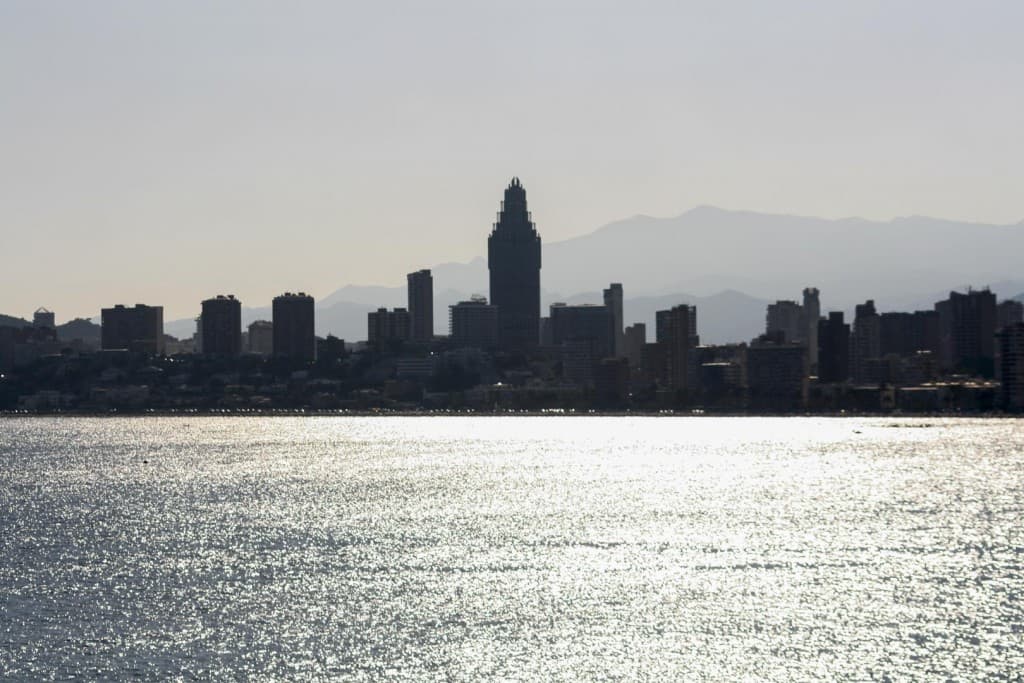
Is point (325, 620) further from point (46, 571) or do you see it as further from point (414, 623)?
point (46, 571)

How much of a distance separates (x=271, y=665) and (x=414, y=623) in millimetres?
11868

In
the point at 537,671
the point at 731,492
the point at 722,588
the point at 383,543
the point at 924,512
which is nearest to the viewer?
the point at 537,671

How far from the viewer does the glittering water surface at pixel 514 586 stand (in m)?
71.3

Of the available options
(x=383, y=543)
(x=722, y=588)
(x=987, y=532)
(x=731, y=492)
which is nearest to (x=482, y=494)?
(x=731, y=492)

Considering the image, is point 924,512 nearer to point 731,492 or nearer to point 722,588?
point 731,492

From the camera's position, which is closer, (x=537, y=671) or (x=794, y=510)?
(x=537, y=671)

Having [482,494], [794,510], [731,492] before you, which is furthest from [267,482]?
[794,510]

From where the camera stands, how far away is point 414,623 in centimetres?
8025

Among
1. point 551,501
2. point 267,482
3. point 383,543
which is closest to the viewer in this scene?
point 383,543

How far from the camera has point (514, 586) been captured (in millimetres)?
92625

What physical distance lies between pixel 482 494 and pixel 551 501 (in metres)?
11.8

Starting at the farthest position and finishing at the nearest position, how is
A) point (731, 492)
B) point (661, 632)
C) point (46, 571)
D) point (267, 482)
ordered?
point (267, 482) < point (731, 492) < point (46, 571) < point (661, 632)

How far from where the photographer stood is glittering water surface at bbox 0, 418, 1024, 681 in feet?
234

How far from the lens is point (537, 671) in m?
69.2
